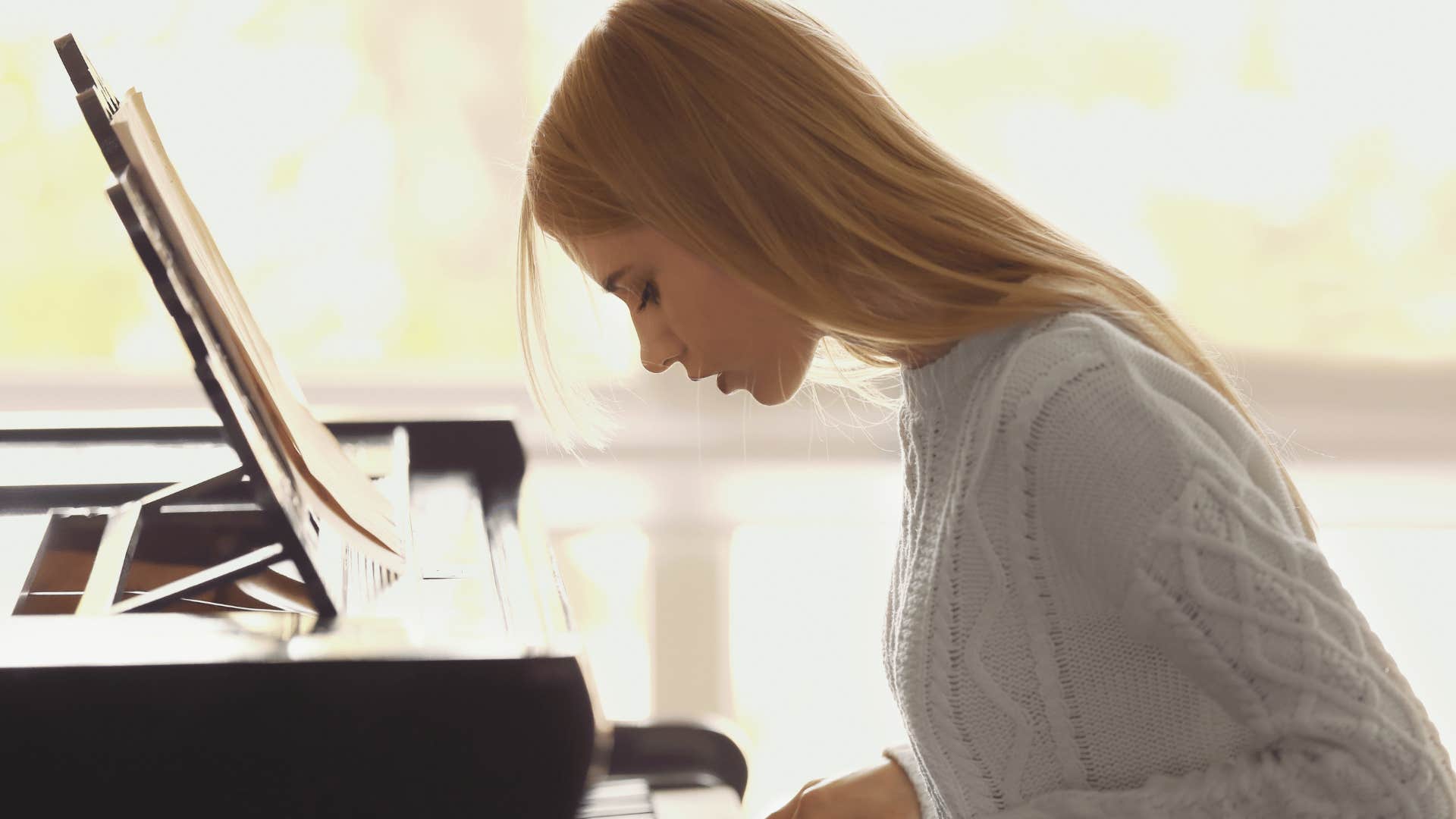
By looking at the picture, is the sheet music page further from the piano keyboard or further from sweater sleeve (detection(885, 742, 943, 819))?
sweater sleeve (detection(885, 742, 943, 819))

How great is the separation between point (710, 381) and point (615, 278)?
131 cm

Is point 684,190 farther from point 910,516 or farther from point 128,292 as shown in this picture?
point 128,292

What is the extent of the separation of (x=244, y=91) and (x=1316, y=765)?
78.3 inches

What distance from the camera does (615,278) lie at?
3.58 feet

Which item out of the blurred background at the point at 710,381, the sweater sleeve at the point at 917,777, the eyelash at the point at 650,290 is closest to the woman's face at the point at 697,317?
the eyelash at the point at 650,290

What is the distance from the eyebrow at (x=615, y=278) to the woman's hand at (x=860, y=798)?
0.44 meters

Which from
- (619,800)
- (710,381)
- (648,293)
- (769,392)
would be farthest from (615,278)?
(710,381)

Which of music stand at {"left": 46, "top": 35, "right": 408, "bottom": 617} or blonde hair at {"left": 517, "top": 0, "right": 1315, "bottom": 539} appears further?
blonde hair at {"left": 517, "top": 0, "right": 1315, "bottom": 539}

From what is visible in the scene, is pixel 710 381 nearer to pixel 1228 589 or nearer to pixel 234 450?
pixel 234 450

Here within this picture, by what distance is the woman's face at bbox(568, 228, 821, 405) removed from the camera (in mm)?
1063

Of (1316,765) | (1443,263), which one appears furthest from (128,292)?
(1443,263)

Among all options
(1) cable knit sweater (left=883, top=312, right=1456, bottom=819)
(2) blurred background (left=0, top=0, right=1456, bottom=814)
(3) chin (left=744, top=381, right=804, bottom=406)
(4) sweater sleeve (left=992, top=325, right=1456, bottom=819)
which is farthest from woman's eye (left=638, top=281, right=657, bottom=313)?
(2) blurred background (left=0, top=0, right=1456, bottom=814)

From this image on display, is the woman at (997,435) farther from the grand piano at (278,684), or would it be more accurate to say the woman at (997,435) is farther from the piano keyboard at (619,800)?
the grand piano at (278,684)

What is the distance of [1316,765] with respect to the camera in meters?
0.82
